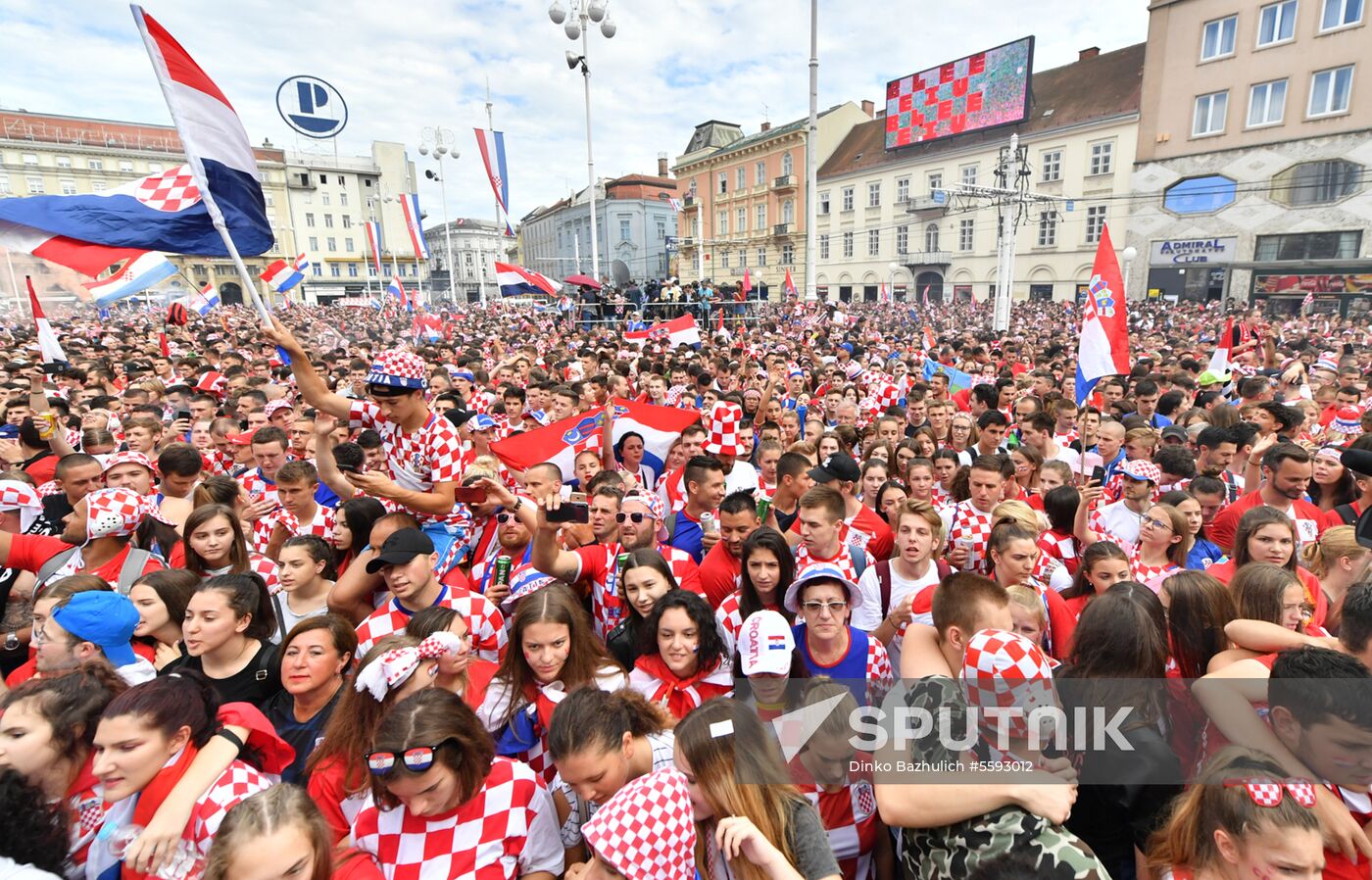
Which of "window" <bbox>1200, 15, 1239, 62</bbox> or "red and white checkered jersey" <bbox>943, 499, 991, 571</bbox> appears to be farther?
"window" <bbox>1200, 15, 1239, 62</bbox>

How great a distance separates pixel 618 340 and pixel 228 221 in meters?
14.1

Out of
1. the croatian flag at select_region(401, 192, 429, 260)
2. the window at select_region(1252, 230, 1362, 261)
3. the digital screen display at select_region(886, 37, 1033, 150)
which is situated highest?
the digital screen display at select_region(886, 37, 1033, 150)

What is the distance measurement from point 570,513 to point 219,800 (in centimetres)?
203


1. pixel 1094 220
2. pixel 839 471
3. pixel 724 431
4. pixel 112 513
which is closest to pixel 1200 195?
pixel 1094 220

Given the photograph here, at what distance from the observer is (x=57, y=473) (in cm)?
455

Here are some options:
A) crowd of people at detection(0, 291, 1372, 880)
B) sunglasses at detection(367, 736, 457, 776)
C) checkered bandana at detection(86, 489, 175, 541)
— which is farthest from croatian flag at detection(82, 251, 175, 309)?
sunglasses at detection(367, 736, 457, 776)

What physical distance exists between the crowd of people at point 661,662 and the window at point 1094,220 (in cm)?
3472

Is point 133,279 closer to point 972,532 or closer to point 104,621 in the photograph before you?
point 104,621

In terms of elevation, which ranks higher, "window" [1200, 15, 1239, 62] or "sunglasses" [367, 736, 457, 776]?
"window" [1200, 15, 1239, 62]

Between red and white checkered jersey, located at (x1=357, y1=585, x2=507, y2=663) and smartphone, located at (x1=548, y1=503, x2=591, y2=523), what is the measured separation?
0.59 m

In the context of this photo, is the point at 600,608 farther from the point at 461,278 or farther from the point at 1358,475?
the point at 461,278

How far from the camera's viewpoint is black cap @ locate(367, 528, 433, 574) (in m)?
3.32

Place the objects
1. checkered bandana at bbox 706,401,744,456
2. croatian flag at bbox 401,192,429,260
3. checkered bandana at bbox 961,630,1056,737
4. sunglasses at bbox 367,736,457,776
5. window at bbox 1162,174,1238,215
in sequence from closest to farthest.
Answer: checkered bandana at bbox 961,630,1056,737
sunglasses at bbox 367,736,457,776
checkered bandana at bbox 706,401,744,456
croatian flag at bbox 401,192,429,260
window at bbox 1162,174,1238,215

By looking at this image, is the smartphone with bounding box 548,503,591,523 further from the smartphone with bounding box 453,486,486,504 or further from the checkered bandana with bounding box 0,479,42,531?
the checkered bandana with bounding box 0,479,42,531
